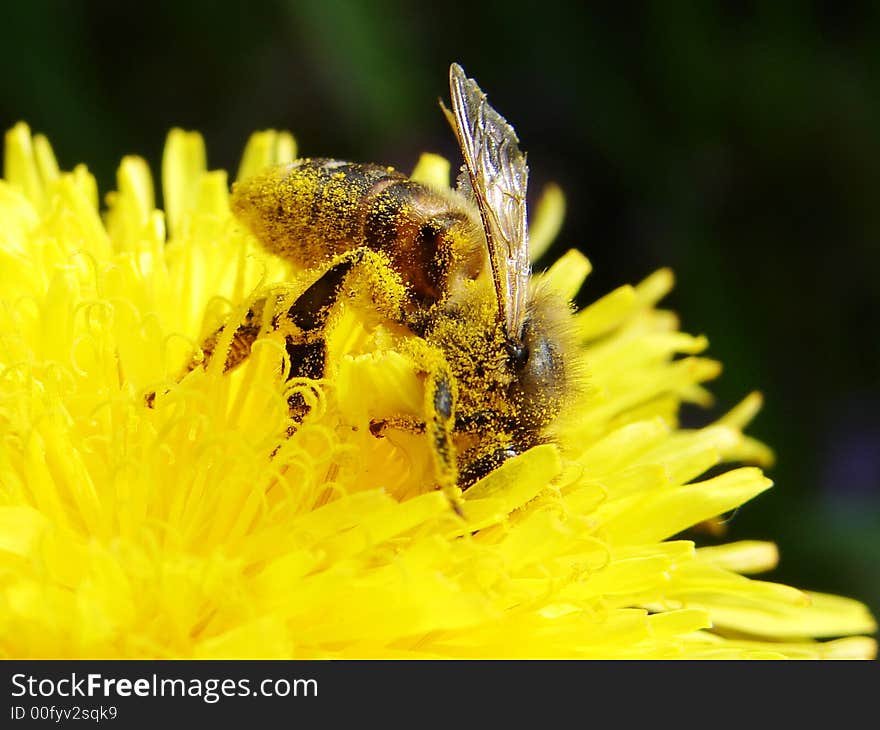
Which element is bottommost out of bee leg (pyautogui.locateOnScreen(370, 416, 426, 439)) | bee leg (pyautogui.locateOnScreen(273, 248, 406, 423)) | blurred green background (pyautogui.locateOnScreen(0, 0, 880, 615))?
bee leg (pyautogui.locateOnScreen(370, 416, 426, 439))

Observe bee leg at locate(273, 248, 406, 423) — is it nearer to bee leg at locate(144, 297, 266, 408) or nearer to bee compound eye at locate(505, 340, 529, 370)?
bee leg at locate(144, 297, 266, 408)

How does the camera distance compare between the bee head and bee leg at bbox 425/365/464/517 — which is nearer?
bee leg at bbox 425/365/464/517

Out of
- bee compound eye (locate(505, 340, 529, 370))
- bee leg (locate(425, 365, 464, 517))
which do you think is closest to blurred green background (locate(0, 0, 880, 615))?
bee compound eye (locate(505, 340, 529, 370))

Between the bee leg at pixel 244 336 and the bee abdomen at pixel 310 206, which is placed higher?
the bee abdomen at pixel 310 206

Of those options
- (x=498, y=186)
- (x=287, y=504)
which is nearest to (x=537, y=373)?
(x=498, y=186)

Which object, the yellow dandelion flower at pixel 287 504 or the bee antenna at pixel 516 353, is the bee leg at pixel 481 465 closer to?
the yellow dandelion flower at pixel 287 504

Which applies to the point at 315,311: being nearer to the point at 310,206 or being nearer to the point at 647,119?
the point at 310,206

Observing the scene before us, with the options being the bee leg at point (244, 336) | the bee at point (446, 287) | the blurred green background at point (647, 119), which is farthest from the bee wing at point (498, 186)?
the blurred green background at point (647, 119)
